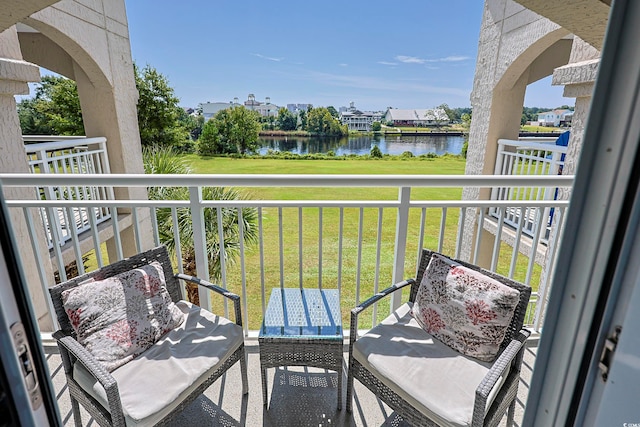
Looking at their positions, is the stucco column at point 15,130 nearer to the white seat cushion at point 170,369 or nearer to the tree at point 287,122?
the white seat cushion at point 170,369

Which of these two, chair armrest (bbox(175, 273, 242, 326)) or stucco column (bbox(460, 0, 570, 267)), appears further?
stucco column (bbox(460, 0, 570, 267))

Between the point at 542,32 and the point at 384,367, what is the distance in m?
5.36

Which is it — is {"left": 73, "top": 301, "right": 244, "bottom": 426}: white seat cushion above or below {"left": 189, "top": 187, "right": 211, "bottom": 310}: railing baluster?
below

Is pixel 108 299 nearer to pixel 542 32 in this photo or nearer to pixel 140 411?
pixel 140 411

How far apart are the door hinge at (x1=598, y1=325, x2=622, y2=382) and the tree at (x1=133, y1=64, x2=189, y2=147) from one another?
56.2 feet

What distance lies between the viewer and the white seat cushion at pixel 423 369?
1521mm

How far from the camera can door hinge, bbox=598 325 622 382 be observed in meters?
0.58

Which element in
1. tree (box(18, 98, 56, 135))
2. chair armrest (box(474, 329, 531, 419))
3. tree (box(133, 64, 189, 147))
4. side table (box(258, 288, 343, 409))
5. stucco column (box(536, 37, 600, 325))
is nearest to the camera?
chair armrest (box(474, 329, 531, 419))

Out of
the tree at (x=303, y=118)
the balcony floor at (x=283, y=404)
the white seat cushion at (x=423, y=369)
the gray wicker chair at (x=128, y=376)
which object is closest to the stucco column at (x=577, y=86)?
the white seat cushion at (x=423, y=369)

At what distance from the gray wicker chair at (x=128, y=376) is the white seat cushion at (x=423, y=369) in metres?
0.75

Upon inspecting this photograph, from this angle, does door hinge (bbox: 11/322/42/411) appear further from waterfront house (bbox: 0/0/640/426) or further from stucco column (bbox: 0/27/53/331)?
stucco column (bbox: 0/27/53/331)

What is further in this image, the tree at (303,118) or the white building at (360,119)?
the tree at (303,118)

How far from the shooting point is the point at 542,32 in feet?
15.7

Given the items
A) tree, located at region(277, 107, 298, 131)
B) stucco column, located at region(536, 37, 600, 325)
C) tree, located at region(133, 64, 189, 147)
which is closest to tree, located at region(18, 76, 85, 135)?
tree, located at region(133, 64, 189, 147)
